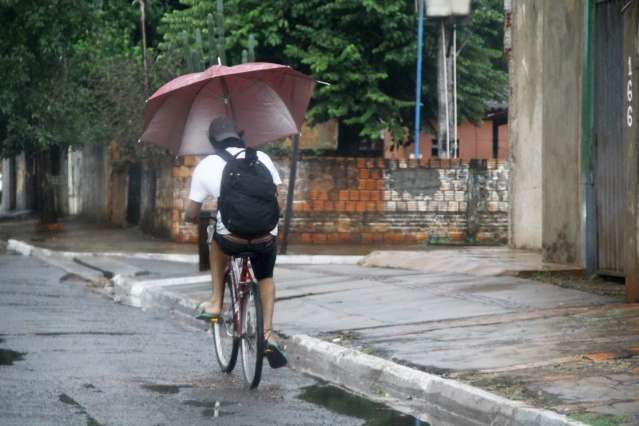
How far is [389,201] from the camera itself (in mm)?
25438

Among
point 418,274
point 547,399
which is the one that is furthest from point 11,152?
point 547,399

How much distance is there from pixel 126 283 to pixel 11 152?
14.2 m

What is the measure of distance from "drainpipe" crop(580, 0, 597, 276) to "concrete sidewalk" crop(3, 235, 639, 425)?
674 mm

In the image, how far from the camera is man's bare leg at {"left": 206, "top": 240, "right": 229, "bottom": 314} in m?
9.54

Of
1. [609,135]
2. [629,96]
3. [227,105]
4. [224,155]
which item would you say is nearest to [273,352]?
[224,155]

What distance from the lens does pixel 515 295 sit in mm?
12641

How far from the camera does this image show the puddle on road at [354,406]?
7785mm

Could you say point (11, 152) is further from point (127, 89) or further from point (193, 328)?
point (193, 328)

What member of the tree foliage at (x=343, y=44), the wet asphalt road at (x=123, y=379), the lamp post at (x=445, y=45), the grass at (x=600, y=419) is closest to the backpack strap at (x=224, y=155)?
the wet asphalt road at (x=123, y=379)

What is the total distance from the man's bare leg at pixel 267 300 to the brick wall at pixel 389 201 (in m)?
15.8

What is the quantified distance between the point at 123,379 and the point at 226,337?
93 centimetres

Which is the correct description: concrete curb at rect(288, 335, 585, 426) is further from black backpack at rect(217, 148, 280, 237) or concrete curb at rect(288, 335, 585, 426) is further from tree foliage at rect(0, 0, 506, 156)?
tree foliage at rect(0, 0, 506, 156)

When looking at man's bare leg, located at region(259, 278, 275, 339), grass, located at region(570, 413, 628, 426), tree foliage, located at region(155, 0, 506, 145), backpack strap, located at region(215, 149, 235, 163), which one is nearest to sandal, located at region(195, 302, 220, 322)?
man's bare leg, located at region(259, 278, 275, 339)

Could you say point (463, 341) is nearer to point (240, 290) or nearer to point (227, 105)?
point (240, 290)
